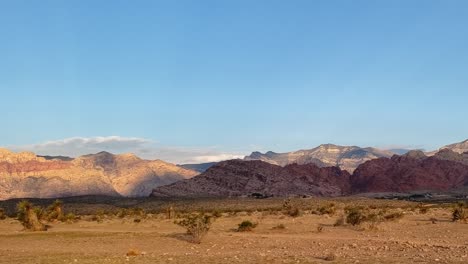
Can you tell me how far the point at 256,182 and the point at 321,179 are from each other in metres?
23.8

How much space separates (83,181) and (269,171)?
58118 millimetres

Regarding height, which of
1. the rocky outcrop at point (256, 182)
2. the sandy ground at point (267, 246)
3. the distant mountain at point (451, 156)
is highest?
the distant mountain at point (451, 156)

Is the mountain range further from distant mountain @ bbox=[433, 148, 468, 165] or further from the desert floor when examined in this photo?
the desert floor

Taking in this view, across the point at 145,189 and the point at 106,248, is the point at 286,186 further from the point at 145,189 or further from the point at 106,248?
the point at 106,248

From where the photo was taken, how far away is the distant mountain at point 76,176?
154750mm

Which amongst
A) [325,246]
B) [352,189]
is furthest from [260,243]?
[352,189]

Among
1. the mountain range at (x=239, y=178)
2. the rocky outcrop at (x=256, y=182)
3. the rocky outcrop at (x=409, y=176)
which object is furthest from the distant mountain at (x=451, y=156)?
the rocky outcrop at (x=256, y=182)

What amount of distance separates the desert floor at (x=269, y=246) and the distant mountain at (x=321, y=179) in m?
91.5

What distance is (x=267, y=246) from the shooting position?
23.8m

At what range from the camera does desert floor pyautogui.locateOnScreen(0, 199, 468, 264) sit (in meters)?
18.5

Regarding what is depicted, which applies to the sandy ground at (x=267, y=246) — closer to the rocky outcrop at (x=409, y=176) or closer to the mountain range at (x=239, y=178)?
the mountain range at (x=239, y=178)

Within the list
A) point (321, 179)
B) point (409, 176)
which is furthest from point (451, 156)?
point (321, 179)

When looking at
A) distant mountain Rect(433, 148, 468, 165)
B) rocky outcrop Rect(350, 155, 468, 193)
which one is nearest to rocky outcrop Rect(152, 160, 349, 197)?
rocky outcrop Rect(350, 155, 468, 193)

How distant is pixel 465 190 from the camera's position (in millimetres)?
135000
